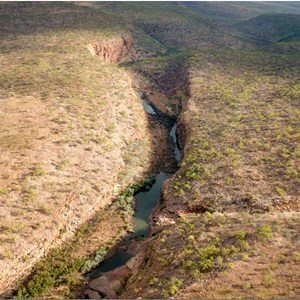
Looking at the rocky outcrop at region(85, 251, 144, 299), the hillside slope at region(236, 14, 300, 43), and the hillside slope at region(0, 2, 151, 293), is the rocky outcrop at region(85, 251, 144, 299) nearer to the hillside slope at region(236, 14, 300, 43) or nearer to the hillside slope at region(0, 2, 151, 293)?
the hillside slope at region(0, 2, 151, 293)

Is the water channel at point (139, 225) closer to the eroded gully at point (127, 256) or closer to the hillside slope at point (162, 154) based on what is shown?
the eroded gully at point (127, 256)

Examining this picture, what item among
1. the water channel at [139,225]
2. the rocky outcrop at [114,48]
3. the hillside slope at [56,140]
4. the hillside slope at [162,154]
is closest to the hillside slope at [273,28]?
the hillside slope at [162,154]

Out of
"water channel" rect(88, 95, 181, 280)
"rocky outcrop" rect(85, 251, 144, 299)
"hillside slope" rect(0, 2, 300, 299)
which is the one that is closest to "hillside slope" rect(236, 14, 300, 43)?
"hillside slope" rect(0, 2, 300, 299)

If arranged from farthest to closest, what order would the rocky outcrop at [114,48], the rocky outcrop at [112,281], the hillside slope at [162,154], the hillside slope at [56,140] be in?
the rocky outcrop at [114,48] → the hillside slope at [56,140] → the rocky outcrop at [112,281] → the hillside slope at [162,154]

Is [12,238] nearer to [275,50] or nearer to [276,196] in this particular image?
[276,196]

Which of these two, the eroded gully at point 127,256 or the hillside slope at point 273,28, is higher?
the hillside slope at point 273,28

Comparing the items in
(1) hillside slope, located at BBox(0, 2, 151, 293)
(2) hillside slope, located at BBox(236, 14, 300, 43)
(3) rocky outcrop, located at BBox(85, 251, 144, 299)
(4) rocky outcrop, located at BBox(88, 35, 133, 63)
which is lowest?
(3) rocky outcrop, located at BBox(85, 251, 144, 299)

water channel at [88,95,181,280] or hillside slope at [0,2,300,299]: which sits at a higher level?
hillside slope at [0,2,300,299]

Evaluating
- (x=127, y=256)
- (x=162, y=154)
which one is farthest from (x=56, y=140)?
(x=127, y=256)
